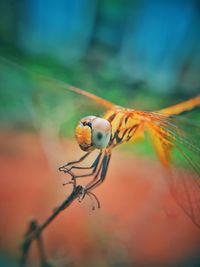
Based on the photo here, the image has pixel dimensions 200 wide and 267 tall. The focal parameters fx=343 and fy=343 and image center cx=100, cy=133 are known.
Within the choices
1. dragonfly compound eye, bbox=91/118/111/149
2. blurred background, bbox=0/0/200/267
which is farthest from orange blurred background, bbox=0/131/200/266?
dragonfly compound eye, bbox=91/118/111/149

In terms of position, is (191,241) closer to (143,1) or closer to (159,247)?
(159,247)

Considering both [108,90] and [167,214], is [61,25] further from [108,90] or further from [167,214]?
[167,214]

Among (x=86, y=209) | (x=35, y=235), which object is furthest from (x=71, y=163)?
(x=35, y=235)

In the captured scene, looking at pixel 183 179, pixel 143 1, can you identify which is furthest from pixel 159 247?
pixel 143 1

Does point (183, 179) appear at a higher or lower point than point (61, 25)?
lower

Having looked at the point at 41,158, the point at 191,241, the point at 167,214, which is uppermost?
the point at 41,158

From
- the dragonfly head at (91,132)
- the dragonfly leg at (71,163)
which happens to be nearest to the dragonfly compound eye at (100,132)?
the dragonfly head at (91,132)

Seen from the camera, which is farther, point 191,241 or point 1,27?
point 191,241
